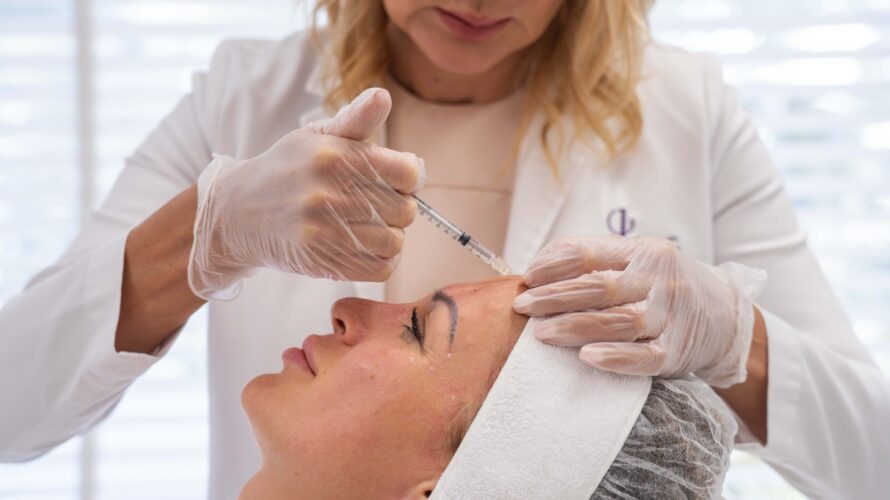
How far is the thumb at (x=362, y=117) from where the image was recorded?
3.53 ft

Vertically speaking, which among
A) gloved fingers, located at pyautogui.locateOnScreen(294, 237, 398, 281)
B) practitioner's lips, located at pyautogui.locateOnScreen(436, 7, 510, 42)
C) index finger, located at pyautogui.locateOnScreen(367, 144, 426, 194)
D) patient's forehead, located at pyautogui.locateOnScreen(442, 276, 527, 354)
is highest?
practitioner's lips, located at pyautogui.locateOnScreen(436, 7, 510, 42)

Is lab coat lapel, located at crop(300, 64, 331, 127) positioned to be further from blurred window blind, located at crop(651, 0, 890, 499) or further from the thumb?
blurred window blind, located at crop(651, 0, 890, 499)

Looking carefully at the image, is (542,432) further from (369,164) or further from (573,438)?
(369,164)

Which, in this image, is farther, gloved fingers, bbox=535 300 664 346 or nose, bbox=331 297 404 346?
nose, bbox=331 297 404 346

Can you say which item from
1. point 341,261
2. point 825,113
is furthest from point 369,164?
point 825,113

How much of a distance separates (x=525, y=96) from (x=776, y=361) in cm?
68

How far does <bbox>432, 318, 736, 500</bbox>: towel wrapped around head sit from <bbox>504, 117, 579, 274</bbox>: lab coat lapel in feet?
1.45

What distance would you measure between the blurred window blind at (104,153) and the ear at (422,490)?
1.69m

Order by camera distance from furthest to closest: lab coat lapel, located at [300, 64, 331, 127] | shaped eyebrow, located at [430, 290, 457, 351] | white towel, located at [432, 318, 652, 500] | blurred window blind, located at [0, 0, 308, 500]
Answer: blurred window blind, located at [0, 0, 308, 500]
lab coat lapel, located at [300, 64, 331, 127]
shaped eyebrow, located at [430, 290, 457, 351]
white towel, located at [432, 318, 652, 500]

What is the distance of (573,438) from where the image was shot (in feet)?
3.43

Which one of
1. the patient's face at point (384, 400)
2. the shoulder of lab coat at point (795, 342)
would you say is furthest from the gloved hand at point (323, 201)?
the shoulder of lab coat at point (795, 342)

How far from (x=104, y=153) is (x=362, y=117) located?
1782mm

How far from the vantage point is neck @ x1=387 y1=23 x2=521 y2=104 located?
1.67 metres

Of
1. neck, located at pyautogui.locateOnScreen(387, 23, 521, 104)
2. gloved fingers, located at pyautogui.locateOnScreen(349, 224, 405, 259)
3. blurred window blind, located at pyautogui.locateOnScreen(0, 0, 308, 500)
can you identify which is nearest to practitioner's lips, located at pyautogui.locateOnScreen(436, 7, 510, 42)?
neck, located at pyautogui.locateOnScreen(387, 23, 521, 104)
